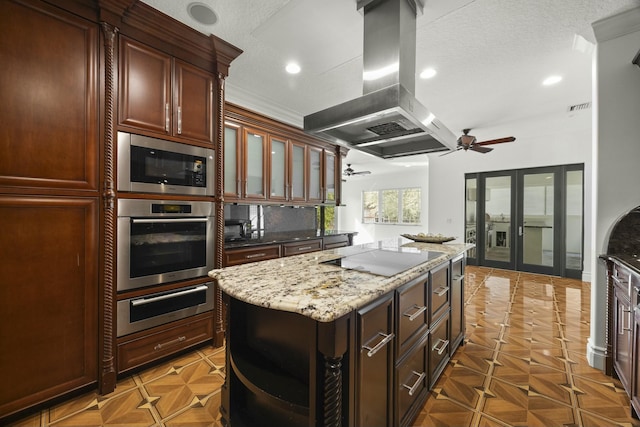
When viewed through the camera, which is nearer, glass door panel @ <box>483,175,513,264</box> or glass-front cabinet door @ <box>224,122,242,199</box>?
glass-front cabinet door @ <box>224,122,242,199</box>

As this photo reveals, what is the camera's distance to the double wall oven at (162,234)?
1.88 metres

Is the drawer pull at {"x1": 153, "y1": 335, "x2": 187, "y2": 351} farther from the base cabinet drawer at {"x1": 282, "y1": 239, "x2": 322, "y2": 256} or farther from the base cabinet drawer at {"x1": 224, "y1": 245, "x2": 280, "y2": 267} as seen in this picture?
the base cabinet drawer at {"x1": 282, "y1": 239, "x2": 322, "y2": 256}

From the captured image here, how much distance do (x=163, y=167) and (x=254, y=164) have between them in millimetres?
1299

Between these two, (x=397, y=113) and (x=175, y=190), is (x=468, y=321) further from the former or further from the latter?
(x=175, y=190)

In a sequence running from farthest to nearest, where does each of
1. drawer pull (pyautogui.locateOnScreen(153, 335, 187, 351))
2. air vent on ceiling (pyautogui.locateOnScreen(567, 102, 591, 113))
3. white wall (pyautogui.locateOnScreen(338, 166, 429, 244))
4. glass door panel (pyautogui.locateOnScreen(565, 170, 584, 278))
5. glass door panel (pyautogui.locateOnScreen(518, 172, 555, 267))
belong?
white wall (pyautogui.locateOnScreen(338, 166, 429, 244)), glass door panel (pyautogui.locateOnScreen(518, 172, 555, 267)), glass door panel (pyautogui.locateOnScreen(565, 170, 584, 278)), air vent on ceiling (pyautogui.locateOnScreen(567, 102, 591, 113)), drawer pull (pyautogui.locateOnScreen(153, 335, 187, 351))

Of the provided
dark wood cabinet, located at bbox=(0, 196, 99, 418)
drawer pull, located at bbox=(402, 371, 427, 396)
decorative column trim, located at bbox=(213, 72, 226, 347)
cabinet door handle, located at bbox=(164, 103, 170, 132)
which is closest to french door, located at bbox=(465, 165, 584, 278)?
drawer pull, located at bbox=(402, 371, 427, 396)

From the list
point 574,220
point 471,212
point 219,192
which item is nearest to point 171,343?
point 219,192

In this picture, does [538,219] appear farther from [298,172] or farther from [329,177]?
[298,172]

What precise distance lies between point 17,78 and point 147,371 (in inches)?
81.6

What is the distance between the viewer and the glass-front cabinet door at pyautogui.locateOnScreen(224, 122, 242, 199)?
9.70 ft

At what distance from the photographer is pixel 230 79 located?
2977 millimetres

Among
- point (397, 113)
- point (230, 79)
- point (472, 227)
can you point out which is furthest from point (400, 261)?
point (472, 227)

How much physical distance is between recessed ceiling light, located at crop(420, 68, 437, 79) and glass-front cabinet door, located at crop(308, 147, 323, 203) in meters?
1.77

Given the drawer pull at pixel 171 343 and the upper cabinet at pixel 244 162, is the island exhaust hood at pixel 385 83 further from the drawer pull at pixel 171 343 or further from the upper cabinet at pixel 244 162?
the drawer pull at pixel 171 343
